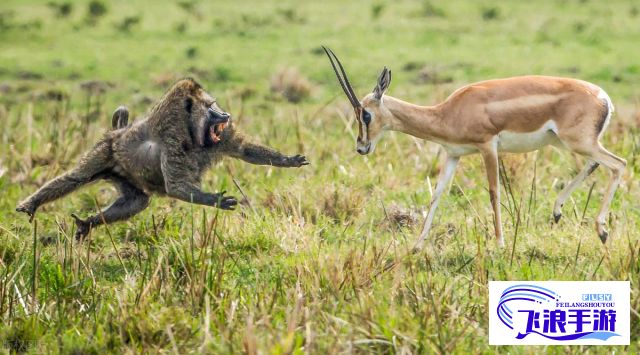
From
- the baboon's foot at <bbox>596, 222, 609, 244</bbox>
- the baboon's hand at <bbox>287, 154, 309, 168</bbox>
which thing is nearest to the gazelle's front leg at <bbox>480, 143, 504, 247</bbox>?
the baboon's foot at <bbox>596, 222, 609, 244</bbox>

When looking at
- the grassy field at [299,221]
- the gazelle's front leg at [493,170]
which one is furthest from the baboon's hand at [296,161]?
the gazelle's front leg at [493,170]

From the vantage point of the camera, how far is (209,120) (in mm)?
7133

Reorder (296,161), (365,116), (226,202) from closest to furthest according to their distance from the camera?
(226,202) < (365,116) < (296,161)

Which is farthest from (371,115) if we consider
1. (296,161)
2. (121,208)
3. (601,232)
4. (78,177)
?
(78,177)

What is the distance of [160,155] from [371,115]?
4.71ft

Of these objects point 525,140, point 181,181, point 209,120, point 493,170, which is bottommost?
point 181,181

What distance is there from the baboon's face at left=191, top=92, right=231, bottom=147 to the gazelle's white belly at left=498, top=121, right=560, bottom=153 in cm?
186

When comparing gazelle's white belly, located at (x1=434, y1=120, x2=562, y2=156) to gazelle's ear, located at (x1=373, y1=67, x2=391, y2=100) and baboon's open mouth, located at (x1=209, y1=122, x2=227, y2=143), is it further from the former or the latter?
baboon's open mouth, located at (x1=209, y1=122, x2=227, y2=143)

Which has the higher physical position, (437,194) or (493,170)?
(493,170)

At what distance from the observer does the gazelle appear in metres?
6.93

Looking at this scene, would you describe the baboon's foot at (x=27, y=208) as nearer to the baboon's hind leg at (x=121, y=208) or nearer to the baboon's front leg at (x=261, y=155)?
the baboon's hind leg at (x=121, y=208)

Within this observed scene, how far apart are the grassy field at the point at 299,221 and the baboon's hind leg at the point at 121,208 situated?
139 mm

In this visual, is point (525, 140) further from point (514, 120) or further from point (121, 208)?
point (121, 208)

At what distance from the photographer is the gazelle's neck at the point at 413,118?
724cm
